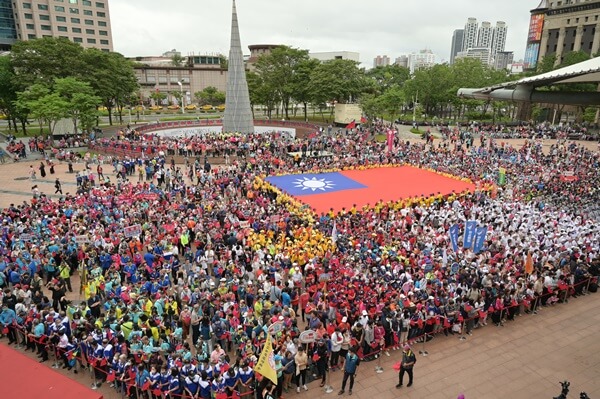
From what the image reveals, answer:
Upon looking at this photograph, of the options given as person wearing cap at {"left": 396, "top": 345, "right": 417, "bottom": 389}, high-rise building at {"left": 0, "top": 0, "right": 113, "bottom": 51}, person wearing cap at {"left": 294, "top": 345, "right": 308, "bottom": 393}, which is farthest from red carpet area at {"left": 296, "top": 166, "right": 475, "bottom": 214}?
high-rise building at {"left": 0, "top": 0, "right": 113, "bottom": 51}

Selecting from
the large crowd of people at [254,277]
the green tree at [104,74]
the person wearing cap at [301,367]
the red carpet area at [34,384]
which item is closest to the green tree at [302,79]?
the green tree at [104,74]

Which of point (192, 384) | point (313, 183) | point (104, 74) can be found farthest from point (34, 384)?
point (104, 74)

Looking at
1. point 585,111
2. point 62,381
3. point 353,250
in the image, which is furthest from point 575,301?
point 585,111

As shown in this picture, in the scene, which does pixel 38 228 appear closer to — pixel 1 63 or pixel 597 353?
pixel 597 353

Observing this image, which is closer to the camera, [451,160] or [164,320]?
[164,320]

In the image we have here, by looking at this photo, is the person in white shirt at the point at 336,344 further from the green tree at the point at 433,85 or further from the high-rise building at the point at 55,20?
the high-rise building at the point at 55,20

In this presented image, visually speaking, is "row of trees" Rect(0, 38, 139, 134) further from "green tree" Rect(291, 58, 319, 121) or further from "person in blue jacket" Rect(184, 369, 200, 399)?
"person in blue jacket" Rect(184, 369, 200, 399)

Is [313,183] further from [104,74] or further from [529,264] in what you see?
[104,74]
